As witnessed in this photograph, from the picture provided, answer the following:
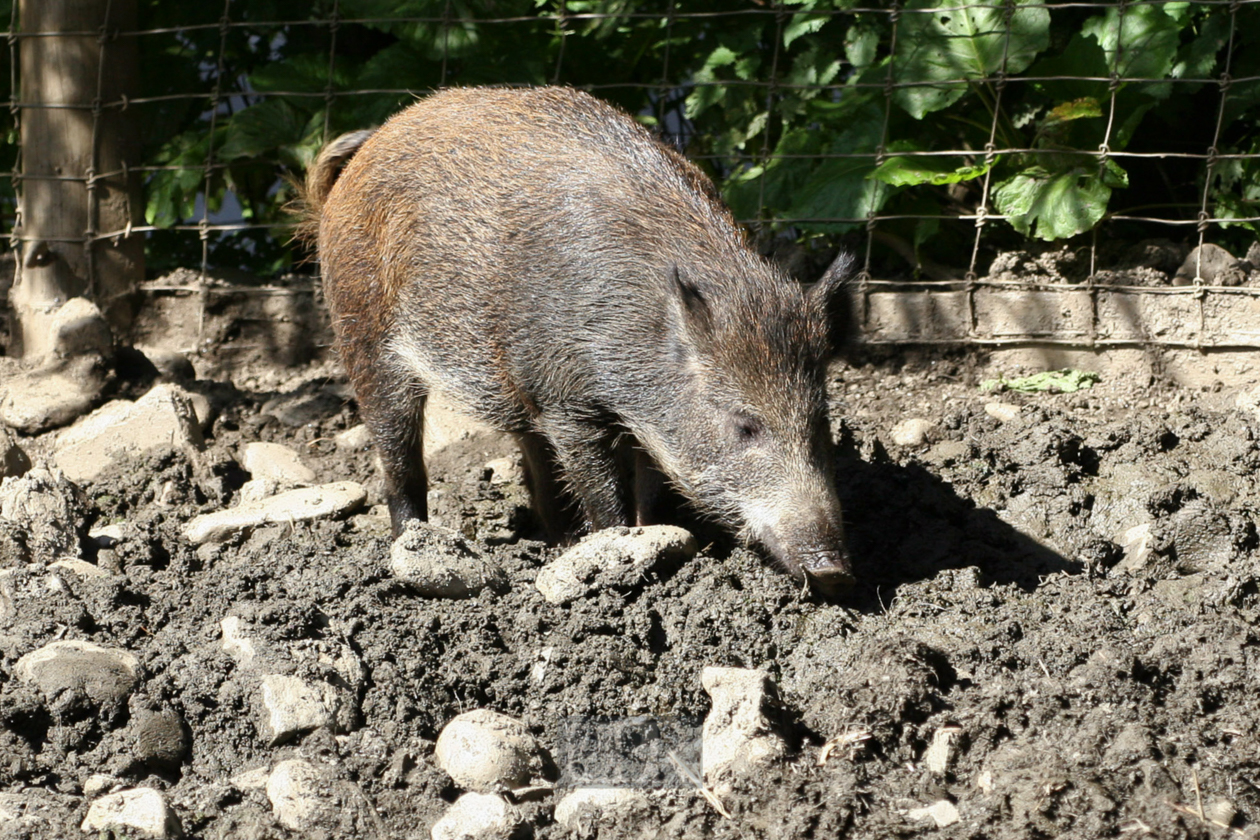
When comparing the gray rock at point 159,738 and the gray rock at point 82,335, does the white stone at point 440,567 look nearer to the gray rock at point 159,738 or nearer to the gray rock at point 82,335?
the gray rock at point 159,738

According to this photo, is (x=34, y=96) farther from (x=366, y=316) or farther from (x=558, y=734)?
(x=558, y=734)

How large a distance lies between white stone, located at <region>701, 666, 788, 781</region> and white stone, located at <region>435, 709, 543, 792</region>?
38 centimetres

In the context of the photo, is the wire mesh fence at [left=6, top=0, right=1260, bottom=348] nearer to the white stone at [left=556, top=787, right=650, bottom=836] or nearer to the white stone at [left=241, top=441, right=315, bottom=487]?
the white stone at [left=241, top=441, right=315, bottom=487]

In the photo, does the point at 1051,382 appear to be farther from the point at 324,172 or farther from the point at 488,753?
the point at 488,753

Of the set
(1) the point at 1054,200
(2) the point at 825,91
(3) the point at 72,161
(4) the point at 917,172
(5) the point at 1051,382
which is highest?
(2) the point at 825,91

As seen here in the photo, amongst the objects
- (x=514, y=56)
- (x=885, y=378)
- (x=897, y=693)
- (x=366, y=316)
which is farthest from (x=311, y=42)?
(x=897, y=693)

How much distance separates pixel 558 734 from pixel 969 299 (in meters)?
2.86

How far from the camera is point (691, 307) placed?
3725 mm

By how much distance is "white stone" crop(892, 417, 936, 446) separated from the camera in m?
4.65

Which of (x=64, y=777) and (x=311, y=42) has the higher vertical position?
(x=311, y=42)

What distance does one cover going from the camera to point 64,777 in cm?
289

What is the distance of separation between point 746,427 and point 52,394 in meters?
2.84

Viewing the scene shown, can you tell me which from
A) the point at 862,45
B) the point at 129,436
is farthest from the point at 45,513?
the point at 862,45

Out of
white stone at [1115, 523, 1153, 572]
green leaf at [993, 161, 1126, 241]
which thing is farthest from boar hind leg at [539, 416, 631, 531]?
green leaf at [993, 161, 1126, 241]
